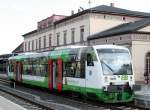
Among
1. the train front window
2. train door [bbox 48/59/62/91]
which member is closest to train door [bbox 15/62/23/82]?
train door [bbox 48/59/62/91]

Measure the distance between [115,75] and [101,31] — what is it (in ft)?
101

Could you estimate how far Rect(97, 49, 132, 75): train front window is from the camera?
19672mm

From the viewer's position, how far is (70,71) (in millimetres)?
23125

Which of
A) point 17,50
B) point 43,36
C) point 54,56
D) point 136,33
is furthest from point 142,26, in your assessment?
point 17,50

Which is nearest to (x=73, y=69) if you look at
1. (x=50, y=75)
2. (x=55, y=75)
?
(x=55, y=75)

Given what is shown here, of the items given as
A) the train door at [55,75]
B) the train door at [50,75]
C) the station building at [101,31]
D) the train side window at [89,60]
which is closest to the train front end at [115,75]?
the train side window at [89,60]

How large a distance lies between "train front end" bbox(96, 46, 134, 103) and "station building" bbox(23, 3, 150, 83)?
716 inches

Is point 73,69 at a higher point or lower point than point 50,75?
higher

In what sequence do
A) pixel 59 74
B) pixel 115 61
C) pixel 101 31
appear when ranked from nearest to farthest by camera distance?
pixel 115 61, pixel 59 74, pixel 101 31

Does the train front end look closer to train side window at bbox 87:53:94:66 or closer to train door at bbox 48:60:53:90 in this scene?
train side window at bbox 87:53:94:66

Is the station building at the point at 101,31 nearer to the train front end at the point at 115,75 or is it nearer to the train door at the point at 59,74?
the train door at the point at 59,74

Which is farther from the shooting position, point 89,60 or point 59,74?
point 59,74

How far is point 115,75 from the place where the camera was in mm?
19625

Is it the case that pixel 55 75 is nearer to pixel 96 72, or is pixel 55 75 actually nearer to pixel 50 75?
pixel 50 75
